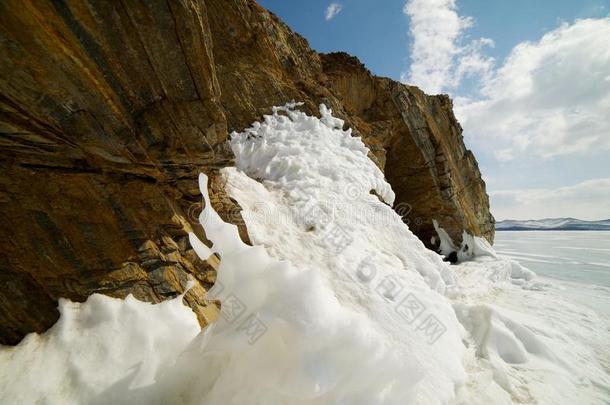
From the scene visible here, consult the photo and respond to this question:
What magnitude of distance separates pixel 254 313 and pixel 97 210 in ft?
7.26

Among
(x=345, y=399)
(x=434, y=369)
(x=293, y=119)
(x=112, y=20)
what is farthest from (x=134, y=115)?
(x=293, y=119)

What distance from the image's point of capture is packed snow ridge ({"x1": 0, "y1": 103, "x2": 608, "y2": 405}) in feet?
8.84

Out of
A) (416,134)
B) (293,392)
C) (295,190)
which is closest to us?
(293,392)

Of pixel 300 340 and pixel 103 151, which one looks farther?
pixel 103 151

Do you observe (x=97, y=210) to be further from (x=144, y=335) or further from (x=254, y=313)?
(x=254, y=313)

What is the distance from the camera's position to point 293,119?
857cm

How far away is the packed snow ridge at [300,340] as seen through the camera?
8.84 feet

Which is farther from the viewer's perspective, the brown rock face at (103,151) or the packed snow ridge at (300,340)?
the packed snow ridge at (300,340)

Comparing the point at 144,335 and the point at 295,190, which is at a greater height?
the point at 295,190

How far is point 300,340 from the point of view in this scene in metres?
2.74

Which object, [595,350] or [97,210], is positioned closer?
[97,210]

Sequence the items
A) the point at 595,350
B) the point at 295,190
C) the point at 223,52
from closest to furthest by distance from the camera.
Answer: the point at 595,350, the point at 295,190, the point at 223,52

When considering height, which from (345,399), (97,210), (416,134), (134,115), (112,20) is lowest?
(97,210)

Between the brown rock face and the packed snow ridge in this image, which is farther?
the packed snow ridge
